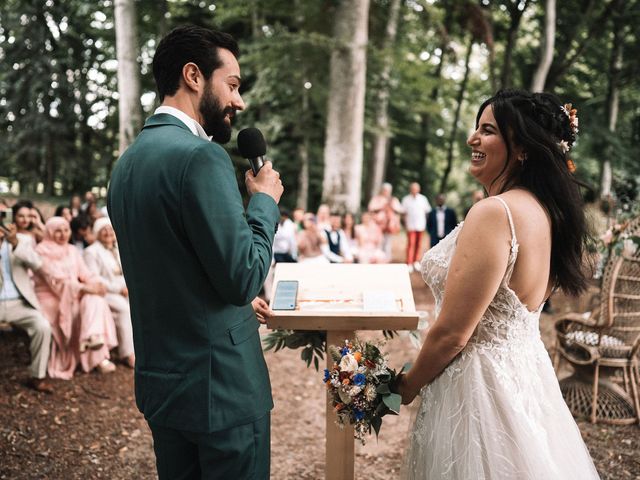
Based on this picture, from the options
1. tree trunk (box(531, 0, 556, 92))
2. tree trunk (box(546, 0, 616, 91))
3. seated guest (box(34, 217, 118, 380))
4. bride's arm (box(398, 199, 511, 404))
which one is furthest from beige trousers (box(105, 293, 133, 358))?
tree trunk (box(546, 0, 616, 91))

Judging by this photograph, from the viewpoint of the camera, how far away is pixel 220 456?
1749mm

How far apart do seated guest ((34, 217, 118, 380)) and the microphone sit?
4.07 meters

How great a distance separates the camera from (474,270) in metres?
1.72

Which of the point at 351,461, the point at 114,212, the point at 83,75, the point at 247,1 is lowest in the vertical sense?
the point at 351,461

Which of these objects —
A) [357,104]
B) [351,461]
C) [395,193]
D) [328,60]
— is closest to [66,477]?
[351,461]

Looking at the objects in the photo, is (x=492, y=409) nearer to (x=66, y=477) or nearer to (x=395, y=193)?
(x=66, y=477)

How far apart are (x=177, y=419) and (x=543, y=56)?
12688 millimetres

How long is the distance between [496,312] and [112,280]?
5.08 meters

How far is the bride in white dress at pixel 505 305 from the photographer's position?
1.76 metres

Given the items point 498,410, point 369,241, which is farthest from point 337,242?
point 498,410

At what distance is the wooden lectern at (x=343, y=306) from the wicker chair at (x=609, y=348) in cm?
281

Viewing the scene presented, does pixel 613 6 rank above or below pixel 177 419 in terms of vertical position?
above

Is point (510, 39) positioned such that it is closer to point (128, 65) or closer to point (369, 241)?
point (369, 241)

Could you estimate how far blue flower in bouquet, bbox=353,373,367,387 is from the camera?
6.46 ft
